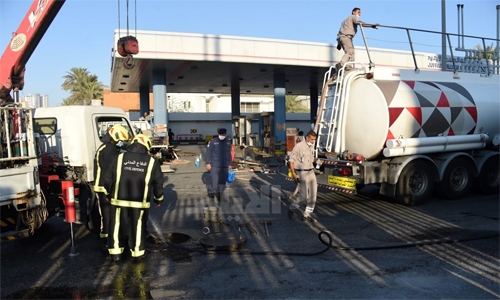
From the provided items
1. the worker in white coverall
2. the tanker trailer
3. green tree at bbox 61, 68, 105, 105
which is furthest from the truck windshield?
green tree at bbox 61, 68, 105, 105

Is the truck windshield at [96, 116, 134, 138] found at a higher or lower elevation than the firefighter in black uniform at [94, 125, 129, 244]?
higher

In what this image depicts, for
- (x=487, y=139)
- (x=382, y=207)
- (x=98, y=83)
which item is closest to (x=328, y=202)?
(x=382, y=207)

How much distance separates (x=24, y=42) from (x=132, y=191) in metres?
3.50

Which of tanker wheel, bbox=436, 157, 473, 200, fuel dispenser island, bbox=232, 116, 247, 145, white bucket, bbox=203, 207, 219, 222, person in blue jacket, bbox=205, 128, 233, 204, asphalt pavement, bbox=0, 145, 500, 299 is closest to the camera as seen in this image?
asphalt pavement, bbox=0, 145, 500, 299

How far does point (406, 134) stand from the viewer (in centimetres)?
922

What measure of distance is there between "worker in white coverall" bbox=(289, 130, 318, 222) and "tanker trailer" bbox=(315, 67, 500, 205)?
1.35m

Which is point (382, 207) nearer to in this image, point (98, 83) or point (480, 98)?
point (480, 98)

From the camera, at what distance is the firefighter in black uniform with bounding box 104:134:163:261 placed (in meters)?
5.64

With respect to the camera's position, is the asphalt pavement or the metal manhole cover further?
the metal manhole cover

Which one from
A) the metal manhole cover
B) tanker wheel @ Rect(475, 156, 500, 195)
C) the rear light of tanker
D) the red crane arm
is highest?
the red crane arm

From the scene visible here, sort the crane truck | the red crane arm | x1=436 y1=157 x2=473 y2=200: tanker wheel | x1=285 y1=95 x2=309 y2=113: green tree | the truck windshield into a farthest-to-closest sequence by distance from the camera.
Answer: x1=285 y1=95 x2=309 y2=113: green tree < x1=436 y1=157 x2=473 y2=200: tanker wheel < the truck windshield < the red crane arm < the crane truck

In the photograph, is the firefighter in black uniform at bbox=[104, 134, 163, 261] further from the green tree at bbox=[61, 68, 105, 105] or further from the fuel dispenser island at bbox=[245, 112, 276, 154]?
the green tree at bbox=[61, 68, 105, 105]

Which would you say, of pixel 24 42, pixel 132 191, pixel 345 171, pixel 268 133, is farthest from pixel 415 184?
pixel 268 133

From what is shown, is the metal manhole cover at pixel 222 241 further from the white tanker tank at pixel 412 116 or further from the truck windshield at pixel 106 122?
the white tanker tank at pixel 412 116
